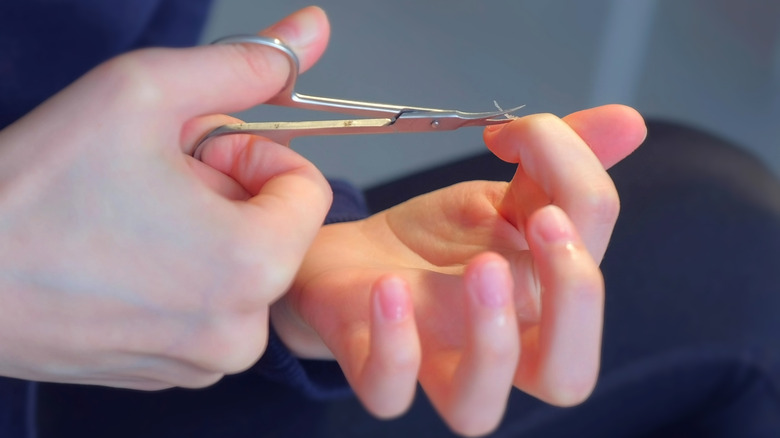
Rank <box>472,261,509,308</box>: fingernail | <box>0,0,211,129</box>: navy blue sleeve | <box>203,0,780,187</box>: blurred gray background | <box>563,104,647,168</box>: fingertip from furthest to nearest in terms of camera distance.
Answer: <box>203,0,780,187</box>: blurred gray background < <box>0,0,211,129</box>: navy blue sleeve < <box>563,104,647,168</box>: fingertip < <box>472,261,509,308</box>: fingernail

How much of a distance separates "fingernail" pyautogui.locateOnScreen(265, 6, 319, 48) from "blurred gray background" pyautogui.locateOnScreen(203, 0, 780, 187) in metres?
0.52

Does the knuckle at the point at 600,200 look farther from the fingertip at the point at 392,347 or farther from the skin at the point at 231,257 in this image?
the fingertip at the point at 392,347

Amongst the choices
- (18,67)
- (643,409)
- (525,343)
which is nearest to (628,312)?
(643,409)

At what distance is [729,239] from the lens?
2.48ft

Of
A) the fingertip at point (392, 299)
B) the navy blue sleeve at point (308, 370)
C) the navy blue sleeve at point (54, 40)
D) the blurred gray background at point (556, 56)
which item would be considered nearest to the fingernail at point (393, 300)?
the fingertip at point (392, 299)

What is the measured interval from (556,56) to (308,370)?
81cm

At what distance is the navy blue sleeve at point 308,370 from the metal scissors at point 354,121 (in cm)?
15

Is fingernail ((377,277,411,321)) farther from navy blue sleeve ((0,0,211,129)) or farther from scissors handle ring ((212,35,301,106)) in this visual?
navy blue sleeve ((0,0,211,129))

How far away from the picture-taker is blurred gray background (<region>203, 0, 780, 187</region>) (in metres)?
1.01

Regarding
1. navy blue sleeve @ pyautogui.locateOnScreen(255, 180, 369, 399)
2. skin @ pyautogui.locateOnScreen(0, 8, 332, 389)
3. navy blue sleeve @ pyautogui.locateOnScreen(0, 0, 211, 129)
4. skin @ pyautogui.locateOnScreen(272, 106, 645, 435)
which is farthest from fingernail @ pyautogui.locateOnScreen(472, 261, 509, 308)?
navy blue sleeve @ pyautogui.locateOnScreen(0, 0, 211, 129)

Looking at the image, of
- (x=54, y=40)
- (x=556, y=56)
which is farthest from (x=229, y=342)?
(x=556, y=56)

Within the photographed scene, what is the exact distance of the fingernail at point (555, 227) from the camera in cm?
33

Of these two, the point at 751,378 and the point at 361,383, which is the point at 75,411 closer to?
the point at 361,383

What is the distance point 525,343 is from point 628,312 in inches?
13.7
